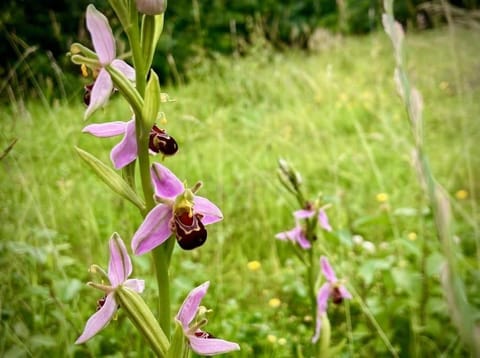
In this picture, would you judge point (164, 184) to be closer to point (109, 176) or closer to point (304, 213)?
point (109, 176)

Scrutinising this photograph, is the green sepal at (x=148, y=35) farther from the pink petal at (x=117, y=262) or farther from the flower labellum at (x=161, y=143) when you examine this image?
the pink petal at (x=117, y=262)

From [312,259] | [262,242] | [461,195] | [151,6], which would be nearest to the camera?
[151,6]

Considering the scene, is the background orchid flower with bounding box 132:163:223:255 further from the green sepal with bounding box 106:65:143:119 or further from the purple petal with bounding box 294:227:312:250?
the purple petal with bounding box 294:227:312:250

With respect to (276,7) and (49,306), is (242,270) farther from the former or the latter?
(276,7)

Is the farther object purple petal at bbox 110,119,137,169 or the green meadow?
the green meadow

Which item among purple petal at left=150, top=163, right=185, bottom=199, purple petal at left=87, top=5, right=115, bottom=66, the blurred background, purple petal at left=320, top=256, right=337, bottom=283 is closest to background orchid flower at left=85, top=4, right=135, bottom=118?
purple petal at left=87, top=5, right=115, bottom=66

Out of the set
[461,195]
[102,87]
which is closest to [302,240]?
[102,87]

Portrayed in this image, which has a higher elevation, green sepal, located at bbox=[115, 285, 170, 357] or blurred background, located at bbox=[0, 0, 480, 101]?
green sepal, located at bbox=[115, 285, 170, 357]
